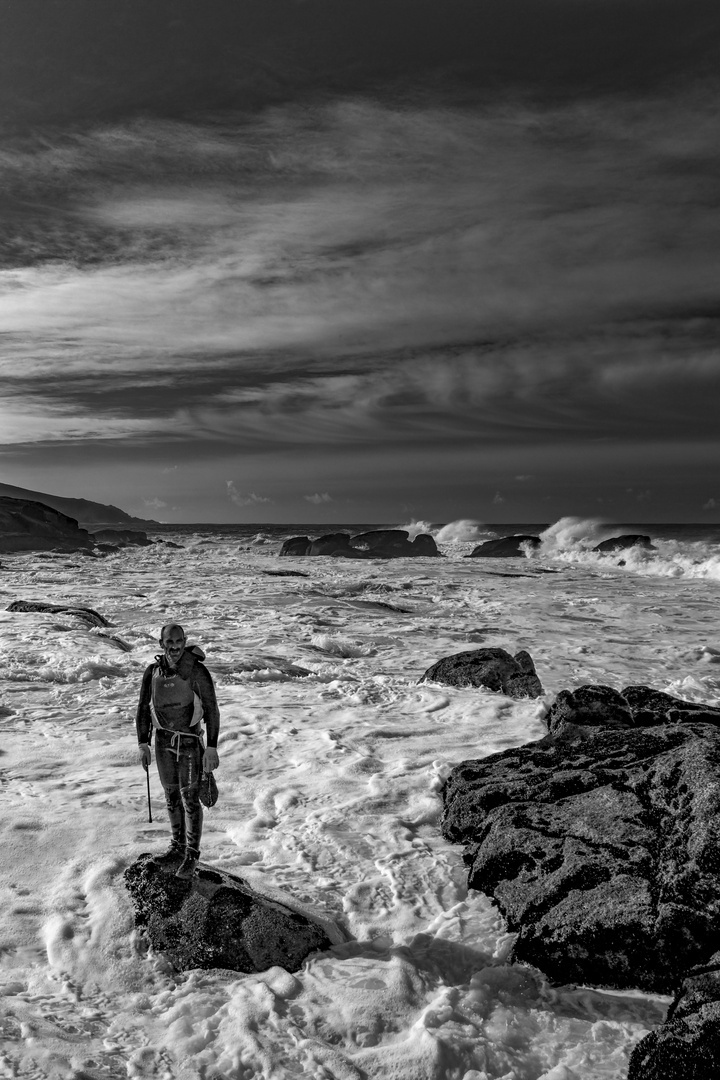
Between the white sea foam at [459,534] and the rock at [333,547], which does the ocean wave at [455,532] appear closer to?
the white sea foam at [459,534]

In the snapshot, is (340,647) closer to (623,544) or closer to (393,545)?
(393,545)

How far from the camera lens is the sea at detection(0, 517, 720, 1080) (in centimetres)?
379

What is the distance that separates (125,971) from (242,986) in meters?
0.80

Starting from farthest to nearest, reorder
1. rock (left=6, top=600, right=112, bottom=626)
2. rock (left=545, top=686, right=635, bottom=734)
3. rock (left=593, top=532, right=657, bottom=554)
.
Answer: rock (left=593, top=532, right=657, bottom=554), rock (left=6, top=600, right=112, bottom=626), rock (left=545, top=686, right=635, bottom=734)

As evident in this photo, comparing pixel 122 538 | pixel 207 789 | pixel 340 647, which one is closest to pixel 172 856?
pixel 207 789

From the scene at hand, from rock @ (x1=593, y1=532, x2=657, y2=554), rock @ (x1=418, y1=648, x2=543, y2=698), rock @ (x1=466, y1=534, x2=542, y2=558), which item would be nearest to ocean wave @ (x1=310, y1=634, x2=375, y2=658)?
rock @ (x1=418, y1=648, x2=543, y2=698)

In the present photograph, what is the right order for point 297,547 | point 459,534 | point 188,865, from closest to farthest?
point 188,865
point 297,547
point 459,534

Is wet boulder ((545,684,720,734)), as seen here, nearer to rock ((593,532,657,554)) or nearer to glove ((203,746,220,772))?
glove ((203,746,220,772))

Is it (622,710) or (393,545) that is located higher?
(393,545)

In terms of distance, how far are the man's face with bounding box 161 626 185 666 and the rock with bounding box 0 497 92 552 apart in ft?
152

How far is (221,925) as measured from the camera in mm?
4547

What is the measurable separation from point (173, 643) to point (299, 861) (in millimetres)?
2319

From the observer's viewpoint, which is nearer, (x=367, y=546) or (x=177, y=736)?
(x=177, y=736)

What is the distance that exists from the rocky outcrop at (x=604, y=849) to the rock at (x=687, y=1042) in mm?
504
